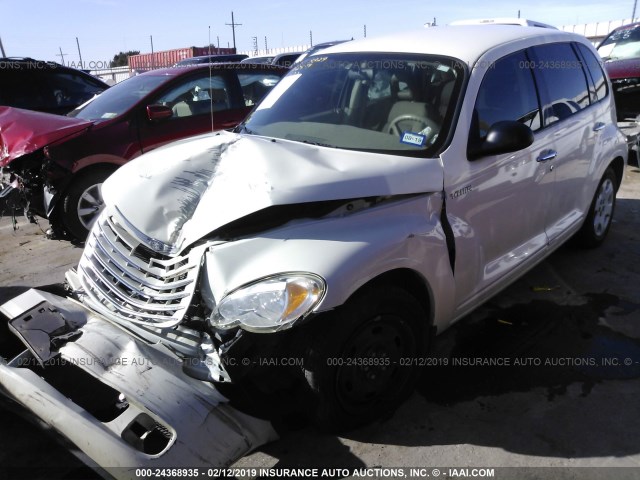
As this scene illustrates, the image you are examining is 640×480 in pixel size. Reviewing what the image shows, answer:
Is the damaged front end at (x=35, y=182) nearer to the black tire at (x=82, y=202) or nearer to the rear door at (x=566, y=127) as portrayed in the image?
the black tire at (x=82, y=202)

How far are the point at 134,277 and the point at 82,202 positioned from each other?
10.7 ft

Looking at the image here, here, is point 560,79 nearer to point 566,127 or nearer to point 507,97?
point 566,127

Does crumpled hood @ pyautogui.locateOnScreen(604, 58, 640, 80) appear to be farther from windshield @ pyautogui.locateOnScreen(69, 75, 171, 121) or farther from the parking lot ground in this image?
windshield @ pyautogui.locateOnScreen(69, 75, 171, 121)

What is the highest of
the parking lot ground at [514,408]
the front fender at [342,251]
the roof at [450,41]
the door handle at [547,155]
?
the roof at [450,41]

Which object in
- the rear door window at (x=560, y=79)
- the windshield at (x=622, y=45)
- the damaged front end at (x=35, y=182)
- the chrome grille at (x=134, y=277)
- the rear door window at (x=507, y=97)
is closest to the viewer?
the chrome grille at (x=134, y=277)

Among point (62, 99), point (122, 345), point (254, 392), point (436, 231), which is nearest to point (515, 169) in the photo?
point (436, 231)

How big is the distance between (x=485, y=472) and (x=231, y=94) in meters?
5.03

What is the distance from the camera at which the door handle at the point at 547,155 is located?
3.32 metres

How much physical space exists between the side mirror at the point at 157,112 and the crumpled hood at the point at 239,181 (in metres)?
2.77

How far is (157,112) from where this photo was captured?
537 centimetres

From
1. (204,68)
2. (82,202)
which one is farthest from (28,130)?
(204,68)

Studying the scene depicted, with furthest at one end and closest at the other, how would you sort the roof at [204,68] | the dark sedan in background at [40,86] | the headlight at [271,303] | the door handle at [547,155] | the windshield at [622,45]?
1. the windshield at [622,45]
2. the dark sedan in background at [40,86]
3. the roof at [204,68]
4. the door handle at [547,155]
5. the headlight at [271,303]

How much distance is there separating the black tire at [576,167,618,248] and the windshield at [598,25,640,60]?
6.27 meters

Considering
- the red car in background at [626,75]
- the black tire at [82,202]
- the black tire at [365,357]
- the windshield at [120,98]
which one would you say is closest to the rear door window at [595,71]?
the black tire at [365,357]
